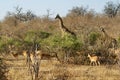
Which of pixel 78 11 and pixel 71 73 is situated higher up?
pixel 78 11

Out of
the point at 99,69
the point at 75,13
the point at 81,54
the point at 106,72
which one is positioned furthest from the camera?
the point at 75,13

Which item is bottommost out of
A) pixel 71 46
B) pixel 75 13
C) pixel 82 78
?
pixel 82 78

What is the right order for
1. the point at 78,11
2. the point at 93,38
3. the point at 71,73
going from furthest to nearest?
the point at 78,11
the point at 93,38
the point at 71,73

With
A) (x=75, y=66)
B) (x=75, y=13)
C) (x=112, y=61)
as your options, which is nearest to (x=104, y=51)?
(x=112, y=61)

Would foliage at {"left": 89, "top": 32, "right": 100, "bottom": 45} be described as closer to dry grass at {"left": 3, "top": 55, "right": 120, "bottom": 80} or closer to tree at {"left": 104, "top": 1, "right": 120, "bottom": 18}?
dry grass at {"left": 3, "top": 55, "right": 120, "bottom": 80}

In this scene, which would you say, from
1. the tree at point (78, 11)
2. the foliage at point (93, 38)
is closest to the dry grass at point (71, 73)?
the foliage at point (93, 38)

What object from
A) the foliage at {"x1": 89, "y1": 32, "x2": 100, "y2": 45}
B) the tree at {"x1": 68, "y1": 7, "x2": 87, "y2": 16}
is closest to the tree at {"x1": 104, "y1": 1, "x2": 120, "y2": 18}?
the tree at {"x1": 68, "y1": 7, "x2": 87, "y2": 16}

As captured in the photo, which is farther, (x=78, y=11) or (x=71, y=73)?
(x=78, y=11)

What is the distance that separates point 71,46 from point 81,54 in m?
0.62

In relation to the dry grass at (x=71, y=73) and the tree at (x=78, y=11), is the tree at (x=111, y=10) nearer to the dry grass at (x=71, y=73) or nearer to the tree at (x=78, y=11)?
the tree at (x=78, y=11)

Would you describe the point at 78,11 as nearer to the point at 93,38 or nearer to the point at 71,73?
the point at 93,38

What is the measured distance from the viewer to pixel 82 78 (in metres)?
12.6

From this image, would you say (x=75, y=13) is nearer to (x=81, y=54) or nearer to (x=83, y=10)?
(x=83, y=10)

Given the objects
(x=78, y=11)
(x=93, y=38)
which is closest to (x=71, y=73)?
(x=93, y=38)
